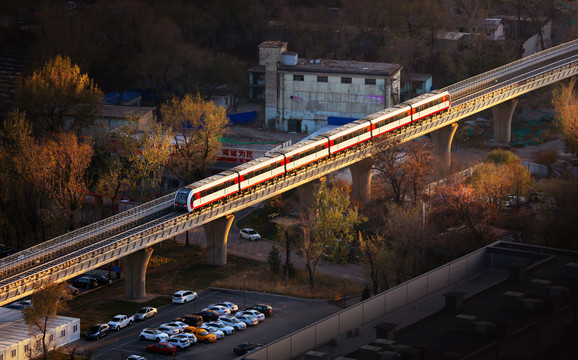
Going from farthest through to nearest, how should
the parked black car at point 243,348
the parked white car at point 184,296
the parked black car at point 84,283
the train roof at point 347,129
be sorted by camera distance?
the train roof at point 347,129 < the parked black car at point 84,283 < the parked white car at point 184,296 < the parked black car at point 243,348

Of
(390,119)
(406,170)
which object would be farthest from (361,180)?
(406,170)

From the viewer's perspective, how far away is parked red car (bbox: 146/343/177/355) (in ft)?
255

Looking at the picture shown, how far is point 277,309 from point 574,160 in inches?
1754

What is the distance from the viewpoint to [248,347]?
77.9 meters

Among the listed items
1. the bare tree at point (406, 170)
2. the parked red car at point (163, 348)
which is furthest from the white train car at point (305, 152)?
the parked red car at point (163, 348)

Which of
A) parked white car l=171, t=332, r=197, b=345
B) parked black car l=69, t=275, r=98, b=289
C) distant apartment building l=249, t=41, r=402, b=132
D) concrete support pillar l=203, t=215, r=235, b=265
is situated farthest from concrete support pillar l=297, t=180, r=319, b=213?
distant apartment building l=249, t=41, r=402, b=132

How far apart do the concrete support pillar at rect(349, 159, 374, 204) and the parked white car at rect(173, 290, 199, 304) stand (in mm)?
24638

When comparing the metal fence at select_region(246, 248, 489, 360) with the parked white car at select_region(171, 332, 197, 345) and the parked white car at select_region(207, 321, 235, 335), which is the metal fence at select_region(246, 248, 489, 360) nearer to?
the parked white car at select_region(207, 321, 235, 335)

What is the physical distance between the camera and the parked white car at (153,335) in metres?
79.6

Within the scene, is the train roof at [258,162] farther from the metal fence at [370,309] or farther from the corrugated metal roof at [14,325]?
the metal fence at [370,309]

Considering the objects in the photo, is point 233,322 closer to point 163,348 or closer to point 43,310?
point 163,348

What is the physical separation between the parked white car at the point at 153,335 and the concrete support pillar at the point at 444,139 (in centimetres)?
4687

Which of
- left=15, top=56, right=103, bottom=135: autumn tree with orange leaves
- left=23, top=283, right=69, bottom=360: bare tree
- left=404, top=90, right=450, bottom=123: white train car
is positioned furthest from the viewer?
left=15, top=56, right=103, bottom=135: autumn tree with orange leaves

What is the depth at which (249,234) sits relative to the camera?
103312 mm
